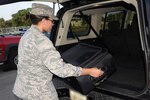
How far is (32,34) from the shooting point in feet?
8.84

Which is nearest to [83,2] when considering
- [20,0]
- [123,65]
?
[20,0]

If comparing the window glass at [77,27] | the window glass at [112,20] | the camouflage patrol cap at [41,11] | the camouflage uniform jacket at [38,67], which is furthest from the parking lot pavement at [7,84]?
the camouflage patrol cap at [41,11]

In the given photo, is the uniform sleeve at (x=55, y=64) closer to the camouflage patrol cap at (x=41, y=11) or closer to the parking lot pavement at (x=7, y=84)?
the camouflage patrol cap at (x=41, y=11)

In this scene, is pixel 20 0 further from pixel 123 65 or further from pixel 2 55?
pixel 2 55

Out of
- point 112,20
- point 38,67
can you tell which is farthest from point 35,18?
point 112,20

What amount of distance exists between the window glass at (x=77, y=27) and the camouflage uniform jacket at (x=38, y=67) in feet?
4.38

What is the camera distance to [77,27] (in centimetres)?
439

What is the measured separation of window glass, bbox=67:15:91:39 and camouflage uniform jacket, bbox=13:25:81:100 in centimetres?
133

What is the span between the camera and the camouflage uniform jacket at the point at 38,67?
Answer: 2.57 m

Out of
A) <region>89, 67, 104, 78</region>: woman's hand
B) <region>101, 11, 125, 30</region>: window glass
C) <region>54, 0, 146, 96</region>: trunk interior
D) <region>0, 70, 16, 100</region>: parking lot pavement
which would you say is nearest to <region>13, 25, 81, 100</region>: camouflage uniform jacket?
<region>89, 67, 104, 78</region>: woman's hand

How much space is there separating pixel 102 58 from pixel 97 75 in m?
0.24

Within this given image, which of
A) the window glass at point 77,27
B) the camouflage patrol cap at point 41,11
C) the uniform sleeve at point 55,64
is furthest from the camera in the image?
the window glass at point 77,27

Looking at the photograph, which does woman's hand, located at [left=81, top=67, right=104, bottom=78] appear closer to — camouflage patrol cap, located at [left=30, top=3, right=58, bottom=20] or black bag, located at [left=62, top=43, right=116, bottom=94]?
black bag, located at [left=62, top=43, right=116, bottom=94]

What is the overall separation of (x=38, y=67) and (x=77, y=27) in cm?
181
